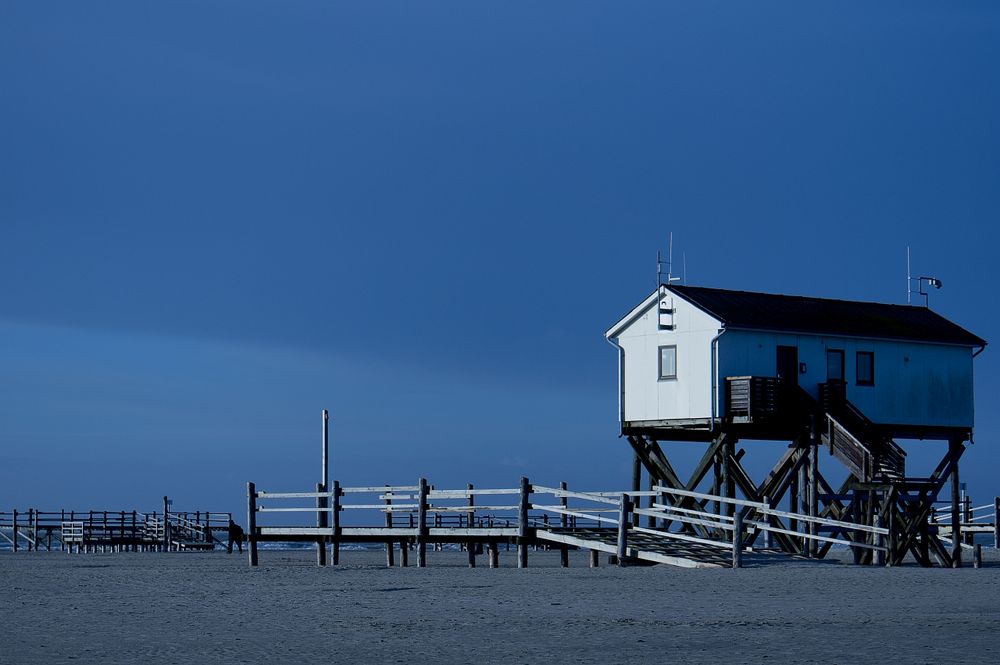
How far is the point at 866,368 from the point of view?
4616cm

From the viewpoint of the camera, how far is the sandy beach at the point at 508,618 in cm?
1458

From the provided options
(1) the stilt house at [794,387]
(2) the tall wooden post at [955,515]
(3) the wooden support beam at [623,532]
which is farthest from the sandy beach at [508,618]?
(1) the stilt house at [794,387]

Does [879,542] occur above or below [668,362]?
below

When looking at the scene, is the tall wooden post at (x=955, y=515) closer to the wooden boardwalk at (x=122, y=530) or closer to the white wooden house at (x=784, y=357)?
the white wooden house at (x=784, y=357)

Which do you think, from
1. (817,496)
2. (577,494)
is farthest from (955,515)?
(577,494)

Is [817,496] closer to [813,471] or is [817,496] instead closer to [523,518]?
[813,471]

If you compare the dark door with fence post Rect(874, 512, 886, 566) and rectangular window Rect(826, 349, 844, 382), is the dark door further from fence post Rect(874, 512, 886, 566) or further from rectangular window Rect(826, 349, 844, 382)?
fence post Rect(874, 512, 886, 566)

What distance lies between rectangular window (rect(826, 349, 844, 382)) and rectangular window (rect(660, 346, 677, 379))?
15.0 ft

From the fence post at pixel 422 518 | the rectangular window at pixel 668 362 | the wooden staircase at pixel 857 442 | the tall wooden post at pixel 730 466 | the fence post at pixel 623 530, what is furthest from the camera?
the rectangular window at pixel 668 362

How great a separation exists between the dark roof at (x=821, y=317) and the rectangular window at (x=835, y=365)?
22.7 inches

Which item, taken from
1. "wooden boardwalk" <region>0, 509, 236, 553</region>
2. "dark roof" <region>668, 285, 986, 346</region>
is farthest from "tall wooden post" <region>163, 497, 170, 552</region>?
"dark roof" <region>668, 285, 986, 346</region>

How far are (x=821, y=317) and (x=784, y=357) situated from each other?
2.59 metres

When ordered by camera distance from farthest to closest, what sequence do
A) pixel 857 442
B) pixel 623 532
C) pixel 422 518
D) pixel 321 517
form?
pixel 857 442 → pixel 321 517 → pixel 422 518 → pixel 623 532

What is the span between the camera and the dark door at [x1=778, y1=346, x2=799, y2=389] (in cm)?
4459
